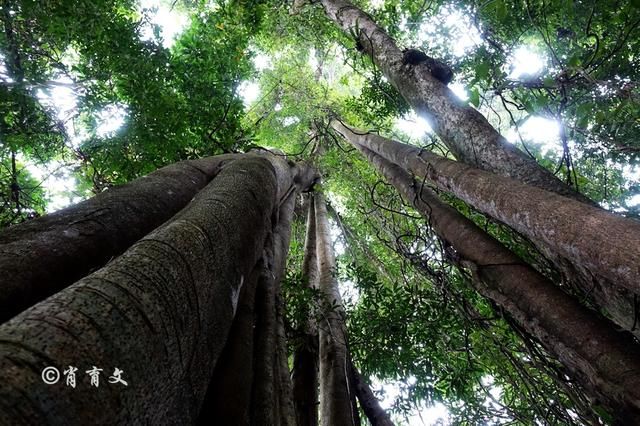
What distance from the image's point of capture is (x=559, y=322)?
1.97 metres

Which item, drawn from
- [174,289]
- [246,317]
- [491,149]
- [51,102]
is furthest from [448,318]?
[51,102]

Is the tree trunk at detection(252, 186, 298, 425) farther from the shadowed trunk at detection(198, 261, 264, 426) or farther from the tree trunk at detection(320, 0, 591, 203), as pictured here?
the tree trunk at detection(320, 0, 591, 203)

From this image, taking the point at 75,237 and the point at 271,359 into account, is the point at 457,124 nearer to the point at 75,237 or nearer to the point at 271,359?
the point at 271,359

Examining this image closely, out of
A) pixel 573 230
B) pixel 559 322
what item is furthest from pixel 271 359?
pixel 573 230

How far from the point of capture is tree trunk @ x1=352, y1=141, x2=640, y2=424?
159cm

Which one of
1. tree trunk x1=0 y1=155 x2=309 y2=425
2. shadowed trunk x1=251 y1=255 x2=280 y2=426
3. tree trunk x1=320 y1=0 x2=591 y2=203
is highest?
tree trunk x1=320 y1=0 x2=591 y2=203

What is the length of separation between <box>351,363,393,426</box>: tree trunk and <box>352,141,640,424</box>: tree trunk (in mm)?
1551

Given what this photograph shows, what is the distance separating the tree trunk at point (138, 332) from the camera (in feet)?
2.65

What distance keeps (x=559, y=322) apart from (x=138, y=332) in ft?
6.21

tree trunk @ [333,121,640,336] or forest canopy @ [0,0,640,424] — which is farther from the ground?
forest canopy @ [0,0,640,424]

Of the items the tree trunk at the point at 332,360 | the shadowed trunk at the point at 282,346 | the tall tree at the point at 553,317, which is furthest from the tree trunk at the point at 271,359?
the tall tree at the point at 553,317

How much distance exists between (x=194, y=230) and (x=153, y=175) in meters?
1.30

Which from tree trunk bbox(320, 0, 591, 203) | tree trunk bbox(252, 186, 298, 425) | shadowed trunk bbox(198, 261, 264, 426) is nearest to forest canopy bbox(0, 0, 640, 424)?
tree trunk bbox(320, 0, 591, 203)

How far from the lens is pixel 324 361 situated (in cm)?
372
